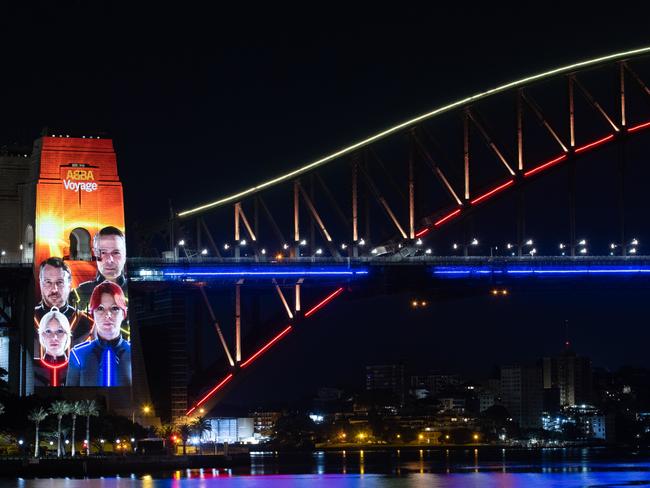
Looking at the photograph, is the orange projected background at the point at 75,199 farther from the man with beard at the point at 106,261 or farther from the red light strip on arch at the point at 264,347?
the red light strip on arch at the point at 264,347

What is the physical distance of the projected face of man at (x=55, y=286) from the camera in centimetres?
8319

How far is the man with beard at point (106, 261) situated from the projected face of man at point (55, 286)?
79 cm

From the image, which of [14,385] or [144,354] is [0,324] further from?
[144,354]

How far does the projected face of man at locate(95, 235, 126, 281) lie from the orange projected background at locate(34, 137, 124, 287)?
63cm

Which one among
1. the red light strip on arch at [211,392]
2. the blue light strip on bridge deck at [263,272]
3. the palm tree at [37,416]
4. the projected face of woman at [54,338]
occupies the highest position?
the blue light strip on bridge deck at [263,272]

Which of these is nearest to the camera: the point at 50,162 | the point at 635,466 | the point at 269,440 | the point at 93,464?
the point at 93,464

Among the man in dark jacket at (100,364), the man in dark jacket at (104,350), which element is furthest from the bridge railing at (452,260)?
the man in dark jacket at (100,364)

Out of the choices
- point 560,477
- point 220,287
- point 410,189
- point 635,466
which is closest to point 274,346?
point 220,287

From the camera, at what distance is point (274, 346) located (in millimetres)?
91438

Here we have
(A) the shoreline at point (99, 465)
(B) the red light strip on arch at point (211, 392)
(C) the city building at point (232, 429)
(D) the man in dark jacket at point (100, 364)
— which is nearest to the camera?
(A) the shoreline at point (99, 465)

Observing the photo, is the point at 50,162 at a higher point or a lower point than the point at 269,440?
higher

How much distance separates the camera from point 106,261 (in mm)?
84375

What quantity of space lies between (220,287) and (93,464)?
14.7m

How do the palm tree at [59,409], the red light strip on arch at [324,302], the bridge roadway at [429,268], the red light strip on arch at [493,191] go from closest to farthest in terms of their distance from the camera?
the palm tree at [59,409]
the bridge roadway at [429,268]
the red light strip on arch at [324,302]
the red light strip on arch at [493,191]
